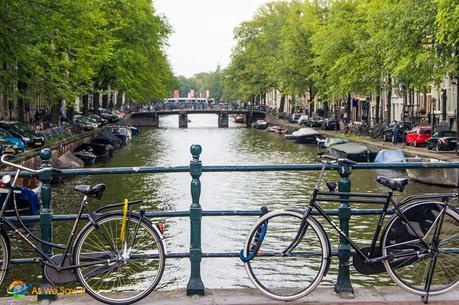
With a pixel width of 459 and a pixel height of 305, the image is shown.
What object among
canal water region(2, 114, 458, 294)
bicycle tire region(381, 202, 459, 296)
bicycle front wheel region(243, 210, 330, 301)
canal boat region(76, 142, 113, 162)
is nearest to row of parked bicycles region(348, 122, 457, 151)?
canal water region(2, 114, 458, 294)

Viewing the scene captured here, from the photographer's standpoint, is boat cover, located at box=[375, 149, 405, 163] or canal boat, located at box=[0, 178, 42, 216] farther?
boat cover, located at box=[375, 149, 405, 163]

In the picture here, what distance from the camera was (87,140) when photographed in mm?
49625

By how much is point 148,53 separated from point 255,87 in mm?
35890

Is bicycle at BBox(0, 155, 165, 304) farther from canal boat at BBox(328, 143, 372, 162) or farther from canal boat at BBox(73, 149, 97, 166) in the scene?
canal boat at BBox(73, 149, 97, 166)

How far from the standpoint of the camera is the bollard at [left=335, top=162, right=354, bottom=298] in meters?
5.98

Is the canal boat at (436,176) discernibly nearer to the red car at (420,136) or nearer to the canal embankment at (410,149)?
the canal embankment at (410,149)

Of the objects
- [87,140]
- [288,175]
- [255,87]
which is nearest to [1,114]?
[87,140]

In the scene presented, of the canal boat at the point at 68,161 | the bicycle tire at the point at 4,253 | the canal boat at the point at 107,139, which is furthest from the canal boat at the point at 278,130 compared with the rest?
the bicycle tire at the point at 4,253

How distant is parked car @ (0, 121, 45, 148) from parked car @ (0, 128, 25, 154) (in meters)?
0.73

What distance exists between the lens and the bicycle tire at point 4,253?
18.9ft

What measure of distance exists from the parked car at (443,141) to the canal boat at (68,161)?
20683 millimetres

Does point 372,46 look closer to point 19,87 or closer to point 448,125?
point 448,125

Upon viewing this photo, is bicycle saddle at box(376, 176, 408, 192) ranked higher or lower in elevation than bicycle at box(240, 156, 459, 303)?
higher

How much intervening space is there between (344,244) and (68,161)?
33004 mm
